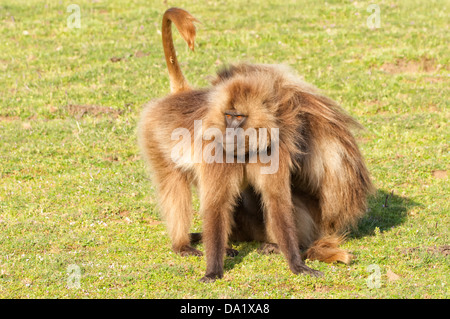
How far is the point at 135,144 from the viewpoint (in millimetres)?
8281

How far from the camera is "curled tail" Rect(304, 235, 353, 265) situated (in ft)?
16.6

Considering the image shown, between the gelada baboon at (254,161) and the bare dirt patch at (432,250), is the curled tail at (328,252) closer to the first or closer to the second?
the gelada baboon at (254,161)

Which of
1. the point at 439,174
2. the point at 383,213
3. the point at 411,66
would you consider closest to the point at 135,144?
the point at 383,213

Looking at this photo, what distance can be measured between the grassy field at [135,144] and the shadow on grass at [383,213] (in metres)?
0.02

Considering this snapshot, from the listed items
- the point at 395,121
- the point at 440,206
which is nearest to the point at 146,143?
the point at 440,206

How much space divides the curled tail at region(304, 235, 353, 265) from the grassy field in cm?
8

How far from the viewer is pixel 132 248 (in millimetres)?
5613

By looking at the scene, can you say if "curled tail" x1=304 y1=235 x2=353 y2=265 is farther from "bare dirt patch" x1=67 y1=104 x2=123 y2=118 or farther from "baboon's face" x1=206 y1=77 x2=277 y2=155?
"bare dirt patch" x1=67 y1=104 x2=123 y2=118

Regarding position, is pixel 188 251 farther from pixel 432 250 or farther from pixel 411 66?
pixel 411 66

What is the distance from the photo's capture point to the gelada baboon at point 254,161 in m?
4.70

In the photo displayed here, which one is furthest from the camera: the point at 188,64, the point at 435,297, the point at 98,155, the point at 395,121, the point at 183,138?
the point at 188,64

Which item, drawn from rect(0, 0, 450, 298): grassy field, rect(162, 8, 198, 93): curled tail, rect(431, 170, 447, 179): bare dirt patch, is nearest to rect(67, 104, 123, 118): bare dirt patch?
rect(0, 0, 450, 298): grassy field
